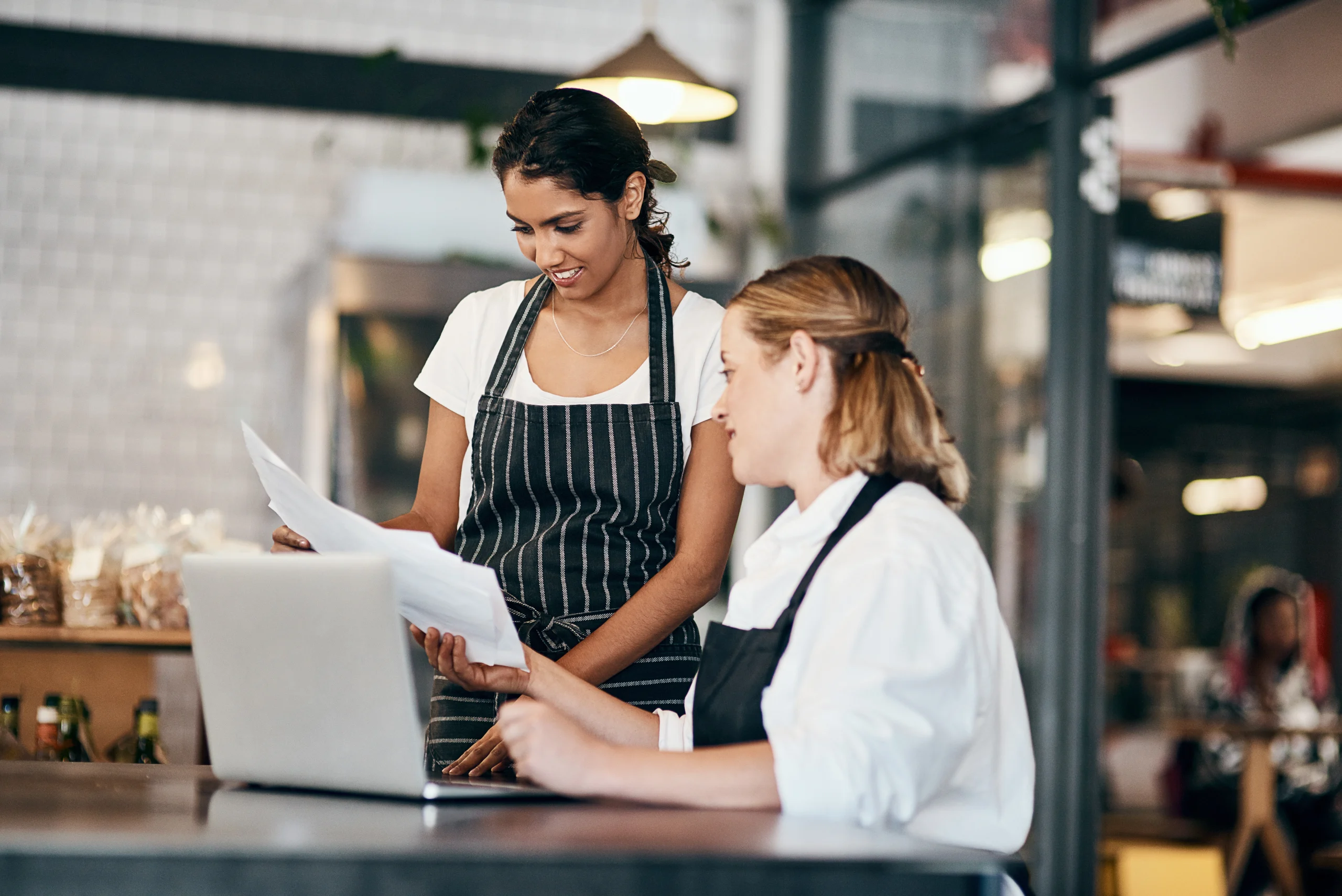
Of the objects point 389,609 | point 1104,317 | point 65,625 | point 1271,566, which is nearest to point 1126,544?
point 1271,566

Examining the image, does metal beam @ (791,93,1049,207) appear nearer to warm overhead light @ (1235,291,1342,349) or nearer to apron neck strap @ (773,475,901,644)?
apron neck strap @ (773,475,901,644)

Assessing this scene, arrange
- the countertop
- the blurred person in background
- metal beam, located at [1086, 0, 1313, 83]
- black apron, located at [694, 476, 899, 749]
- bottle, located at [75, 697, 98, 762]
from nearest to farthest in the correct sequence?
the countertop → black apron, located at [694, 476, 899, 749] → bottle, located at [75, 697, 98, 762] → metal beam, located at [1086, 0, 1313, 83] → the blurred person in background

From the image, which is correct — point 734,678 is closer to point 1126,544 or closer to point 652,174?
point 652,174

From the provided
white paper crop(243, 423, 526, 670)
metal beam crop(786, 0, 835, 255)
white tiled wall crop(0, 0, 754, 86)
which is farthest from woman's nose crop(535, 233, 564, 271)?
metal beam crop(786, 0, 835, 255)

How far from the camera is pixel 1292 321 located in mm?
7844

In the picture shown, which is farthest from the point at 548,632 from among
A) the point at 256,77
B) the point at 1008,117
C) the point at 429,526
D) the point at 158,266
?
the point at 256,77

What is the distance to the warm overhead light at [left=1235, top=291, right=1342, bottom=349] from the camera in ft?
24.6

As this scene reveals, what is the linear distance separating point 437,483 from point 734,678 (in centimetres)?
67

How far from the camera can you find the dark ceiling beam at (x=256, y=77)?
470 centimetres

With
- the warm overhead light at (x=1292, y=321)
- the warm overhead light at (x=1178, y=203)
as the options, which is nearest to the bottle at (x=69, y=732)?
the warm overhead light at (x=1178, y=203)

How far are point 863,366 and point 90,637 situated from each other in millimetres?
1477

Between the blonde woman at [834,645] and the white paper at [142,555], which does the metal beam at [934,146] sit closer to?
the white paper at [142,555]

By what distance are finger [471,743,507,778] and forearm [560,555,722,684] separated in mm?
176

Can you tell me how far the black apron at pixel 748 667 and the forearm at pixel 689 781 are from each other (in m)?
0.13
